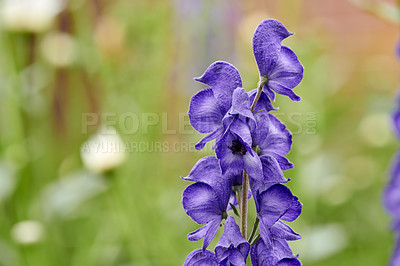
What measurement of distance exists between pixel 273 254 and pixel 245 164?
0.07 meters

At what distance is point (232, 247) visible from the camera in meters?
0.33

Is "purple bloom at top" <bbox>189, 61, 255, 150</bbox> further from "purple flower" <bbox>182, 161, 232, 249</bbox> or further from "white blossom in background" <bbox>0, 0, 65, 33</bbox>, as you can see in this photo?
"white blossom in background" <bbox>0, 0, 65, 33</bbox>

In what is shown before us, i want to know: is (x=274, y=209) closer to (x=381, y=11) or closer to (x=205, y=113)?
(x=205, y=113)

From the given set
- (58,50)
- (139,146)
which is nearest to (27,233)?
(139,146)

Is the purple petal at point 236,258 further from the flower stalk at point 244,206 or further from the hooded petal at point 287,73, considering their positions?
the hooded petal at point 287,73

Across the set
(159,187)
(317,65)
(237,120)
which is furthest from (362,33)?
(237,120)

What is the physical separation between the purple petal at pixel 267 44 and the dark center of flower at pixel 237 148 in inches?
2.4

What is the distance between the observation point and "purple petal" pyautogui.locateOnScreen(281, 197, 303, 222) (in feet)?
1.14

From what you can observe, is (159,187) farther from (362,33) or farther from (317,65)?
(362,33)

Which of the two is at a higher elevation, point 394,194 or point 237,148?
point 394,194

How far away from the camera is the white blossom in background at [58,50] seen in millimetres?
1281

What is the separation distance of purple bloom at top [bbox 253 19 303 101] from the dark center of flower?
53 mm

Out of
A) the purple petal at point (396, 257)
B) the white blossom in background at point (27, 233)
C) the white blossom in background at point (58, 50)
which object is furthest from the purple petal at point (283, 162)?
the white blossom in background at point (58, 50)

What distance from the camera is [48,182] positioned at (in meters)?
1.32
